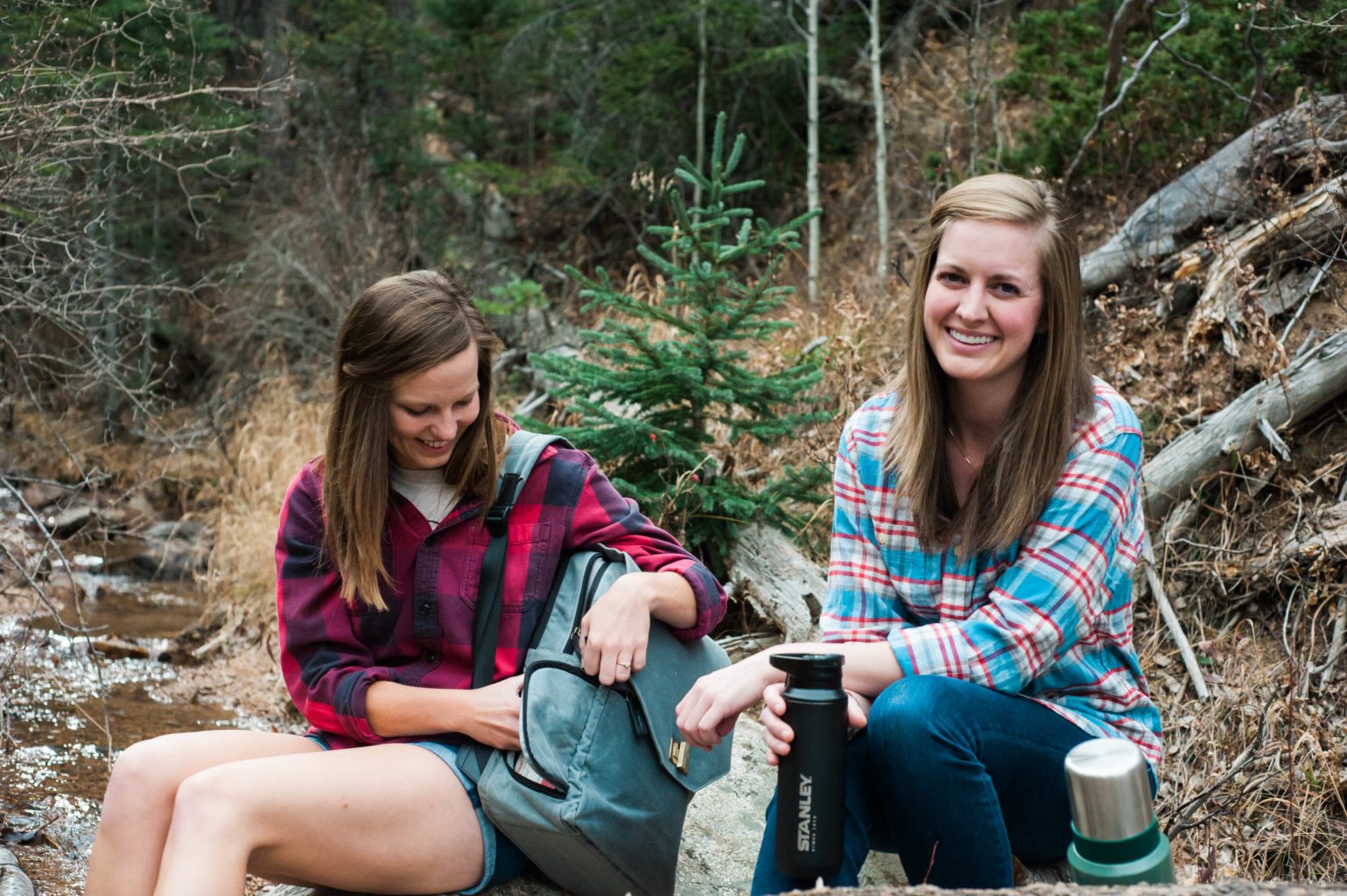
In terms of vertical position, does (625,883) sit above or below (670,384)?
below

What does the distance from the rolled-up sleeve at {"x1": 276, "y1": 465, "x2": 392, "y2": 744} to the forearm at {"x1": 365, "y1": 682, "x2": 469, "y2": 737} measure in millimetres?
25

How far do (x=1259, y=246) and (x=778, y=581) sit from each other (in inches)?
96.2

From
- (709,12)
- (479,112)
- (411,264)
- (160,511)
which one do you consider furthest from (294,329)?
(709,12)

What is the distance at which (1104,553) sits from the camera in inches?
80.8

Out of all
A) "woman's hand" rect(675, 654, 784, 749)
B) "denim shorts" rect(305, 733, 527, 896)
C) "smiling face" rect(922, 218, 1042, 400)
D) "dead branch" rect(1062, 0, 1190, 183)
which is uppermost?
"dead branch" rect(1062, 0, 1190, 183)

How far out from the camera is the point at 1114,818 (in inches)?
61.1

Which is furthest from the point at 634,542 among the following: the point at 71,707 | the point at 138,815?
the point at 71,707

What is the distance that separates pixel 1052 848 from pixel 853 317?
291 centimetres

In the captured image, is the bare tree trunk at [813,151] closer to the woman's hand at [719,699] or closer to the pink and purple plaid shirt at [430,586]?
the pink and purple plaid shirt at [430,586]

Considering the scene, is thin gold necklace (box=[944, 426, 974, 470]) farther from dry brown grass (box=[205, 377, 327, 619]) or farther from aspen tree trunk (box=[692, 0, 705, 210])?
aspen tree trunk (box=[692, 0, 705, 210])

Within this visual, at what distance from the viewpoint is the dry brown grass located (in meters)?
6.00

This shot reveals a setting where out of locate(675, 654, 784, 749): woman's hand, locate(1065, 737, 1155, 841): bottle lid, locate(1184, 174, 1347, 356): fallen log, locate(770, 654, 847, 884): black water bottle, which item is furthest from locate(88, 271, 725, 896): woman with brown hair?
locate(1184, 174, 1347, 356): fallen log

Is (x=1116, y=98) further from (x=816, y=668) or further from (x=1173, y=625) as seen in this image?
(x=816, y=668)

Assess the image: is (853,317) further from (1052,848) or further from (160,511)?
(160,511)
